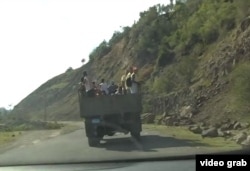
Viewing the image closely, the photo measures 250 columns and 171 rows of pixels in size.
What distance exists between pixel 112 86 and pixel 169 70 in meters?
1.98

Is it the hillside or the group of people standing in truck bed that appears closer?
the hillside

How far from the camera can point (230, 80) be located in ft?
72.8

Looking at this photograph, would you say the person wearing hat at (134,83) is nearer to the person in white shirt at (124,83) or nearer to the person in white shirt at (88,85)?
the person in white shirt at (124,83)

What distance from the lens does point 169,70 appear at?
A: 1542 centimetres

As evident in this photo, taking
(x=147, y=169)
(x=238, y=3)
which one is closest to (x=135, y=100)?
(x=147, y=169)

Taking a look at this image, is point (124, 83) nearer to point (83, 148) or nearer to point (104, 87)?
point (104, 87)

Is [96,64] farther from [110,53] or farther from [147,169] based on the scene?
[147,169]

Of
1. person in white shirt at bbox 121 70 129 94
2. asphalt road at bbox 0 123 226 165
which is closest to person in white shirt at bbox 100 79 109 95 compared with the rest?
person in white shirt at bbox 121 70 129 94

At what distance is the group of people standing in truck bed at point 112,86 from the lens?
43.5 ft

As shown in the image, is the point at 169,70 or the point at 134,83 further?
the point at 169,70

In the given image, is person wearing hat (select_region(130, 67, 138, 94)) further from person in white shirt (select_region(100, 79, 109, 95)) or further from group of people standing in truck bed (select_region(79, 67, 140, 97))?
Result: person in white shirt (select_region(100, 79, 109, 95))

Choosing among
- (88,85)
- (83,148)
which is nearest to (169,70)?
(88,85)

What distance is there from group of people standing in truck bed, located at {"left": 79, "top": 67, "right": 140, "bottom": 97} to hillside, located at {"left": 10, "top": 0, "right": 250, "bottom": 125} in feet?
0.70

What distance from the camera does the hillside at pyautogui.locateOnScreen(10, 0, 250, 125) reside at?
12393mm
